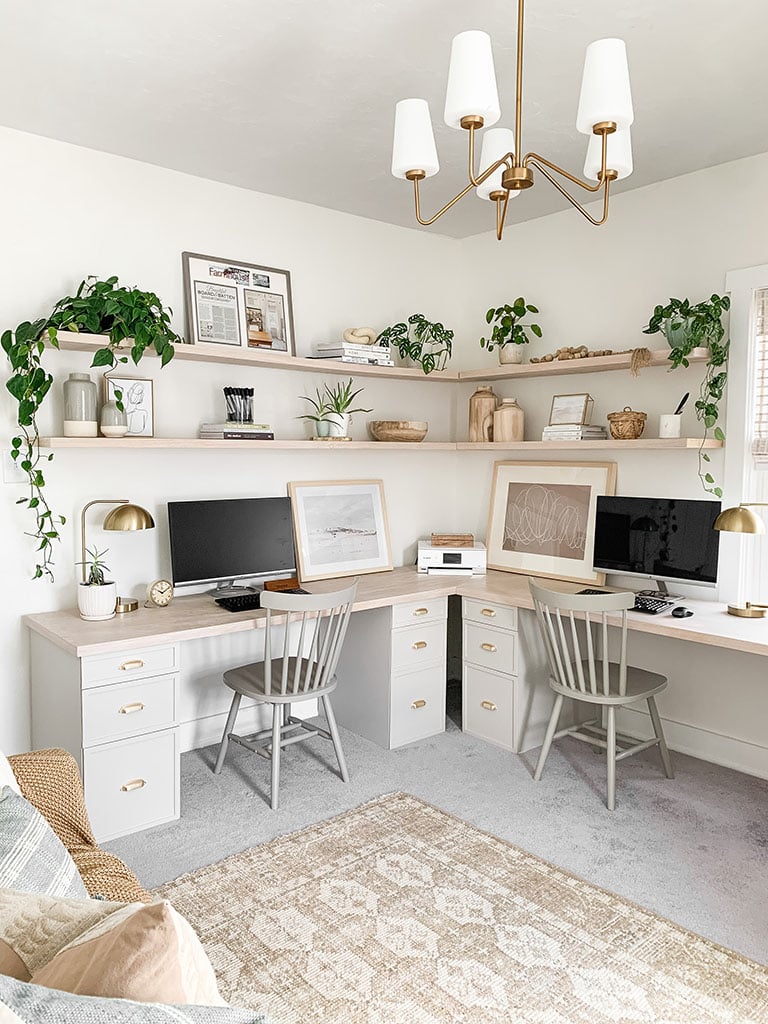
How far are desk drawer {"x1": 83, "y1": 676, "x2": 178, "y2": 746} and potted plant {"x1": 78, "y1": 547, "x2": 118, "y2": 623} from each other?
1.18 feet

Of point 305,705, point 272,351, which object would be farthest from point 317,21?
point 305,705

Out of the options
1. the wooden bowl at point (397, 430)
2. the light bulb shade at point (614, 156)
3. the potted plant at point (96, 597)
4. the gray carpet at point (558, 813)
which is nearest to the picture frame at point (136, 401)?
the potted plant at point (96, 597)

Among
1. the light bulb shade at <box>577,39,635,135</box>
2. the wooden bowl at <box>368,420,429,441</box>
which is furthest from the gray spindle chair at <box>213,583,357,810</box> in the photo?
the light bulb shade at <box>577,39,635,135</box>

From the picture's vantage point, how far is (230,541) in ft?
11.9

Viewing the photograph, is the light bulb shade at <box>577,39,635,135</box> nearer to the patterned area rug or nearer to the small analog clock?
the patterned area rug

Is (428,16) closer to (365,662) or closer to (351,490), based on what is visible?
(351,490)

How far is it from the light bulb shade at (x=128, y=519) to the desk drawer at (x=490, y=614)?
1522 millimetres

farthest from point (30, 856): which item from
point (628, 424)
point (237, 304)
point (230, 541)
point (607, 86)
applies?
point (628, 424)

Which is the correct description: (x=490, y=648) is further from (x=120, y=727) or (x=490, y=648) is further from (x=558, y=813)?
(x=120, y=727)

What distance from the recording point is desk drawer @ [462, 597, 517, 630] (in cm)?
361

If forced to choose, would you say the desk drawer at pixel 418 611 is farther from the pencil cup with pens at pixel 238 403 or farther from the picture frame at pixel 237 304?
the picture frame at pixel 237 304

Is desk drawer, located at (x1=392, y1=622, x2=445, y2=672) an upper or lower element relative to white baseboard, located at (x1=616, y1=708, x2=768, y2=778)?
upper

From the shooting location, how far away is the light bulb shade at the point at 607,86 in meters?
1.75

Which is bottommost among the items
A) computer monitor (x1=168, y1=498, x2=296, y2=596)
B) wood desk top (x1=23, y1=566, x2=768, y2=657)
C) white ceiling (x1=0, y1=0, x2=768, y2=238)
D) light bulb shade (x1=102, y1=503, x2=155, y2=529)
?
wood desk top (x1=23, y1=566, x2=768, y2=657)
